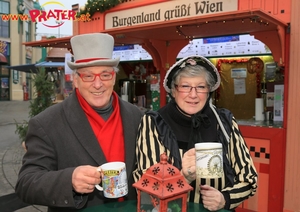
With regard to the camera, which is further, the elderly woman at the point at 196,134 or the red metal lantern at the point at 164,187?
the elderly woman at the point at 196,134

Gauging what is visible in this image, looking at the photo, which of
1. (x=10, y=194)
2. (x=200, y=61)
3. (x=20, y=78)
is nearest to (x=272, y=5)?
(x=200, y=61)

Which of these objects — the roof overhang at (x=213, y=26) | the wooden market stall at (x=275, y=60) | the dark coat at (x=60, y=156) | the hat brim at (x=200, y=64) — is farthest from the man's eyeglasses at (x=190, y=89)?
the wooden market stall at (x=275, y=60)

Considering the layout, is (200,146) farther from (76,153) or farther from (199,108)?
(76,153)

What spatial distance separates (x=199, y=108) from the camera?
1.91 m

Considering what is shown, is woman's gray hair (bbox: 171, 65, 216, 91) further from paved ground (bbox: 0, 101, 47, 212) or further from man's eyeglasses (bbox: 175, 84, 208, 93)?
paved ground (bbox: 0, 101, 47, 212)

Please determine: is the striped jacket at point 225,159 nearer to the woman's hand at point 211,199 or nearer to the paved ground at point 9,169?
the woman's hand at point 211,199

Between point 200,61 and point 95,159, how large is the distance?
0.85 meters

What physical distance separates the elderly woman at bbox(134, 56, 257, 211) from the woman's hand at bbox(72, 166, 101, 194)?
367 mm

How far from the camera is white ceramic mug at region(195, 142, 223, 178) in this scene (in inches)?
57.2

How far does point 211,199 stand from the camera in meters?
1.68

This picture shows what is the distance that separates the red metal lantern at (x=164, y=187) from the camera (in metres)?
1.29

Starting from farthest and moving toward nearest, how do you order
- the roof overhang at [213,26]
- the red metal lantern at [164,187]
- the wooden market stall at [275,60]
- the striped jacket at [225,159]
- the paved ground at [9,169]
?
the paved ground at [9,169]
the wooden market stall at [275,60]
the roof overhang at [213,26]
the striped jacket at [225,159]
the red metal lantern at [164,187]

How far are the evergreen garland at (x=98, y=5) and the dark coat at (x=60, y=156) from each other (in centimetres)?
411

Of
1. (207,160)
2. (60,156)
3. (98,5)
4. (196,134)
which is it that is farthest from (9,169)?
(207,160)
